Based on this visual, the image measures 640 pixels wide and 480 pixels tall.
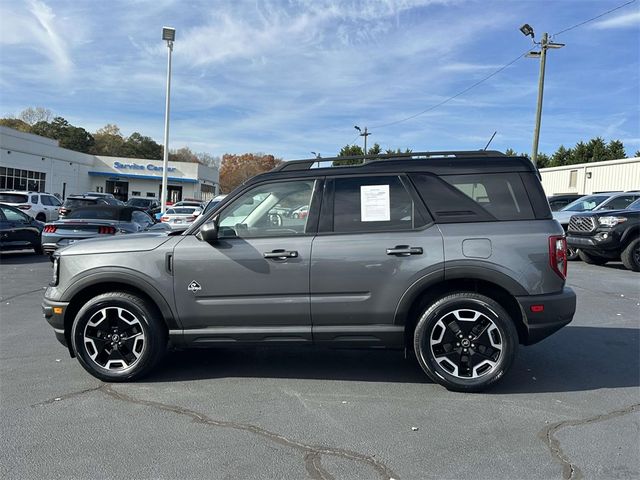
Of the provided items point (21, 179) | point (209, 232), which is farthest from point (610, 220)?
point (21, 179)

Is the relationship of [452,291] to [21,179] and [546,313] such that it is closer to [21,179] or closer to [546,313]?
[546,313]

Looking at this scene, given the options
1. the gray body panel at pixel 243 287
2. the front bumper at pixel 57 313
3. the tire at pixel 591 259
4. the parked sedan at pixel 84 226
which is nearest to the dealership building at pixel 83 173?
the parked sedan at pixel 84 226

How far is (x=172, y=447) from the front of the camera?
3.39 m

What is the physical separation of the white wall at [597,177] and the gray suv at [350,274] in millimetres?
26500

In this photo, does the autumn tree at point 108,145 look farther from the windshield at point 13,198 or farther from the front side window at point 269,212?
the front side window at point 269,212

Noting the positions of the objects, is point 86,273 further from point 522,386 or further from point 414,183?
point 522,386

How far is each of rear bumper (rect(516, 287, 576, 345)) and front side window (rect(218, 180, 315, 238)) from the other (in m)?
1.99

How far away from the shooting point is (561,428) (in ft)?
12.2

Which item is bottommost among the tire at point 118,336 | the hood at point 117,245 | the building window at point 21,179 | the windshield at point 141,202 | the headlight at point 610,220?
the tire at point 118,336

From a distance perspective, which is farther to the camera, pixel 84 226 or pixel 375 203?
pixel 84 226

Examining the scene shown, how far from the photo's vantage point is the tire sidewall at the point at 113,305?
14.7 feet

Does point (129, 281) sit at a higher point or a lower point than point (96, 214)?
lower

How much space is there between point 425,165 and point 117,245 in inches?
111

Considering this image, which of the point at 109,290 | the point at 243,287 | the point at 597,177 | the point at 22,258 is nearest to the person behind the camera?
the point at 243,287
